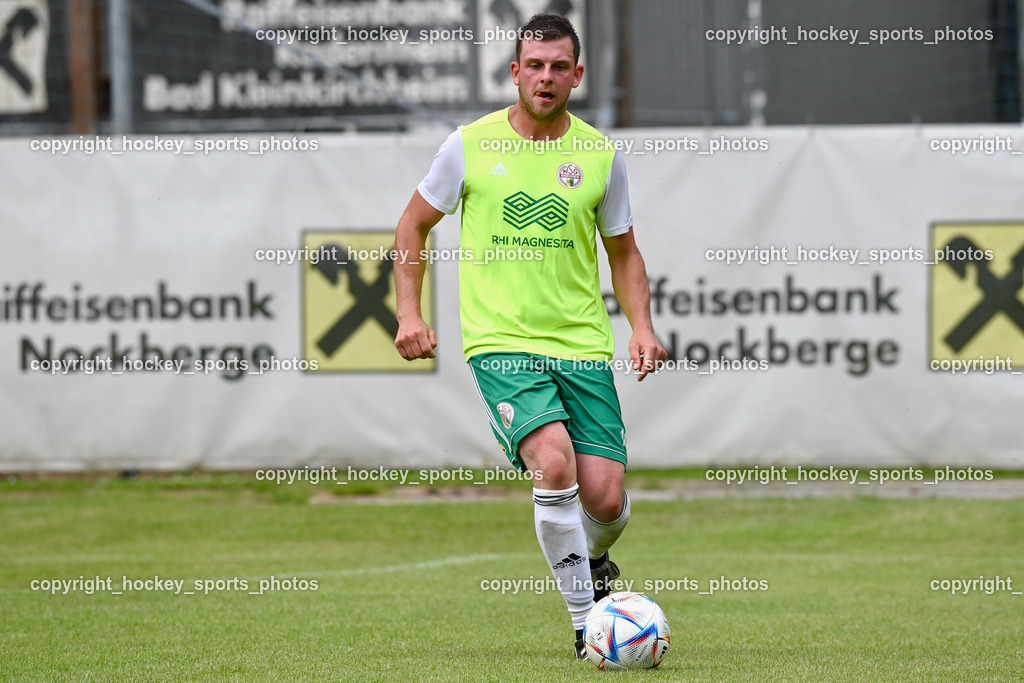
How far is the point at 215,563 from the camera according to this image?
29.0ft

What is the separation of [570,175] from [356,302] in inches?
232

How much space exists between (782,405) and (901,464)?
3.47 ft

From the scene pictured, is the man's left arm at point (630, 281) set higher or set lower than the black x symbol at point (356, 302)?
higher

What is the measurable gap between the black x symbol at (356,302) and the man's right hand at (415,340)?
5.86 meters

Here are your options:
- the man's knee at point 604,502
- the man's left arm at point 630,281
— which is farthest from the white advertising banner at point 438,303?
the man's knee at point 604,502

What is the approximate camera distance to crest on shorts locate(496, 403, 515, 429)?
532 cm

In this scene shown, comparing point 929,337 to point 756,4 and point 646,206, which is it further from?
point 756,4

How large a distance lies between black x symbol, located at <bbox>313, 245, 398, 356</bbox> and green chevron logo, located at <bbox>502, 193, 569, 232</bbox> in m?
5.81

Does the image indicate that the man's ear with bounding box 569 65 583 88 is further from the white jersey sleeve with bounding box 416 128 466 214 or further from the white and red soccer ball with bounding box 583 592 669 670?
the white and red soccer ball with bounding box 583 592 669 670

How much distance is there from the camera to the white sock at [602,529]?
222 inches

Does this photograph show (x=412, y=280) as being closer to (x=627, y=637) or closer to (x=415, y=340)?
(x=415, y=340)

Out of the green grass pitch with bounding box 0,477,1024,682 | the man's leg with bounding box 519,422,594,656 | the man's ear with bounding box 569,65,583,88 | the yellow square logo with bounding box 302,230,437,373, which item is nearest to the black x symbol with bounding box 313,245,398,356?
the yellow square logo with bounding box 302,230,437,373

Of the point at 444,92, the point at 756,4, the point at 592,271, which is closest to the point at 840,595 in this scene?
the point at 592,271

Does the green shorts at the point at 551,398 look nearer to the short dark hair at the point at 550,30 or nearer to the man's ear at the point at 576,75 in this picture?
the man's ear at the point at 576,75
